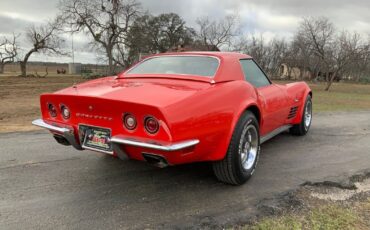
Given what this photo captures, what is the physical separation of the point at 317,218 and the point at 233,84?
160 centimetres

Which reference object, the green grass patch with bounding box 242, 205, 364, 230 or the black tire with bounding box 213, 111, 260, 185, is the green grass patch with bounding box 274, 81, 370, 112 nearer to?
the black tire with bounding box 213, 111, 260, 185

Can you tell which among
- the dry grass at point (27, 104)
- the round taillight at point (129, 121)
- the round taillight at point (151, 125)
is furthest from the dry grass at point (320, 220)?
the dry grass at point (27, 104)

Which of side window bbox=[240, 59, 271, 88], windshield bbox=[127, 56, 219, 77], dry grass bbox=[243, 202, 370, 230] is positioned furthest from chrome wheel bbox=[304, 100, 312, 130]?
dry grass bbox=[243, 202, 370, 230]

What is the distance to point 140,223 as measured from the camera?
10.2ft

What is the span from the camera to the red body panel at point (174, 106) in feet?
10.4

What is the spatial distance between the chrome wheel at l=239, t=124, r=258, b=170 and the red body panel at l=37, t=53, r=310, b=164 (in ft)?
0.92

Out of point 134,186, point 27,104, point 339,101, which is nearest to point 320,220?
point 134,186

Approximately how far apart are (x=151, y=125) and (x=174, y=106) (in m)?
0.27

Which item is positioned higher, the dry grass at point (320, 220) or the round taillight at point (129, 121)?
the round taillight at point (129, 121)

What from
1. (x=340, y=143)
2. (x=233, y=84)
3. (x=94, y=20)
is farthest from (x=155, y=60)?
(x=94, y=20)

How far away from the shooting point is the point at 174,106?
3.15m

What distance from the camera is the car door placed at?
4594mm

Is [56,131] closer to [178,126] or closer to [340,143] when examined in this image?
[178,126]

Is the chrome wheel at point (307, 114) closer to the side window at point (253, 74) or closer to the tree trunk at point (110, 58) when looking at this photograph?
the side window at point (253, 74)
